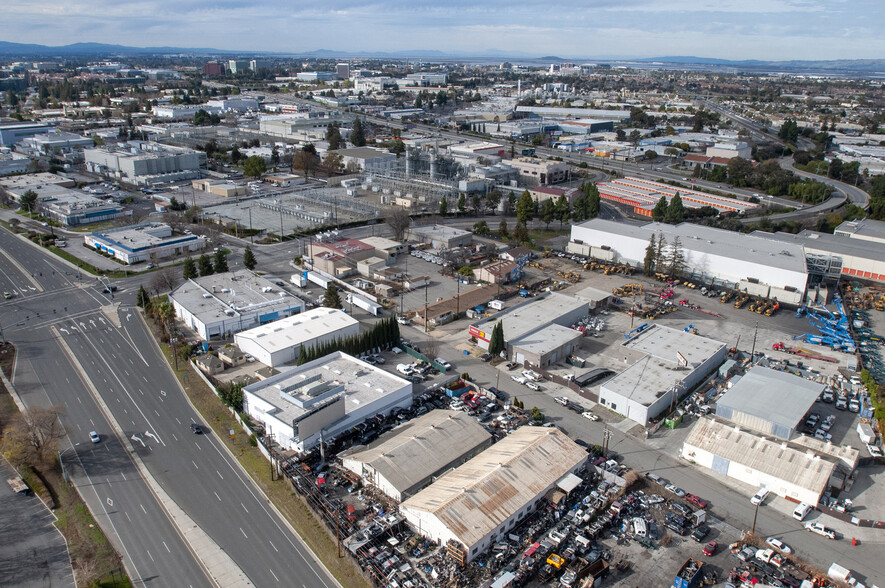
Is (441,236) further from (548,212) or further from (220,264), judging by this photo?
(220,264)

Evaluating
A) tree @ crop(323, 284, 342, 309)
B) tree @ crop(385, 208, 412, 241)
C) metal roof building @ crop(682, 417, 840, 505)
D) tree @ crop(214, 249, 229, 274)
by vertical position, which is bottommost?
metal roof building @ crop(682, 417, 840, 505)

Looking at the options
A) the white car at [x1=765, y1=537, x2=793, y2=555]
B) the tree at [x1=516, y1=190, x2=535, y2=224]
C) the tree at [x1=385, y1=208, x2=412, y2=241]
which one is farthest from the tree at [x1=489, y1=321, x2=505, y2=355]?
the tree at [x1=516, y1=190, x2=535, y2=224]

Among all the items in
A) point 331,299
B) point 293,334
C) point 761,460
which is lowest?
point 761,460

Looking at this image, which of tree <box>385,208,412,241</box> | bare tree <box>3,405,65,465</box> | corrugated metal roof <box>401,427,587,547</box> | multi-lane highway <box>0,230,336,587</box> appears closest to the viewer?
multi-lane highway <box>0,230,336,587</box>

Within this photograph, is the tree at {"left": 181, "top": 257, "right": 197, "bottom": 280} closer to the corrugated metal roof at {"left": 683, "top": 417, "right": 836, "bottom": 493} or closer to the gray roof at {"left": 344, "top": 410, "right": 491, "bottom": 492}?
the gray roof at {"left": 344, "top": 410, "right": 491, "bottom": 492}

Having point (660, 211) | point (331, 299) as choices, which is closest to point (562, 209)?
point (660, 211)

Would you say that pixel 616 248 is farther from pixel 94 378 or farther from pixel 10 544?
pixel 10 544
